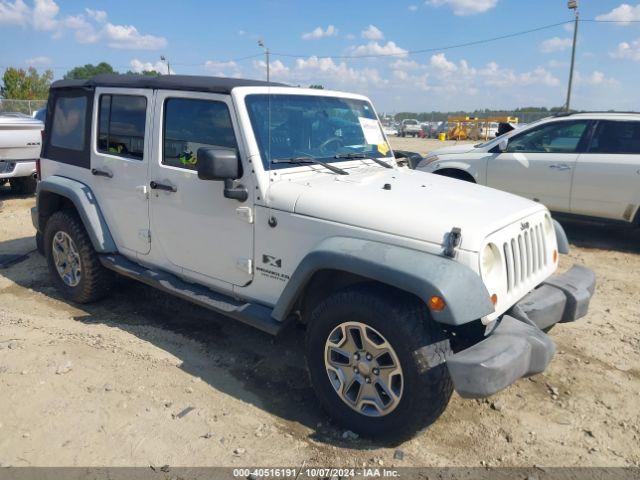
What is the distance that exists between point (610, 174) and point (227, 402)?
5825 millimetres

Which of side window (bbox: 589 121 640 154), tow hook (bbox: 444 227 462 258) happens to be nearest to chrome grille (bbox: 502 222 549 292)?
tow hook (bbox: 444 227 462 258)

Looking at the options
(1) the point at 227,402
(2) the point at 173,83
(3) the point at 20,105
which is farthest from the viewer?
(3) the point at 20,105

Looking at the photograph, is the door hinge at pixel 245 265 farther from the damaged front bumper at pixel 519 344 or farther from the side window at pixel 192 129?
the damaged front bumper at pixel 519 344

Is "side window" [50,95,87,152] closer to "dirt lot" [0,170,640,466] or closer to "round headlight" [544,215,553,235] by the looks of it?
"dirt lot" [0,170,640,466]

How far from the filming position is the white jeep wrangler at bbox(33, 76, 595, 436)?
2.70 meters

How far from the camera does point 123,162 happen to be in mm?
4289

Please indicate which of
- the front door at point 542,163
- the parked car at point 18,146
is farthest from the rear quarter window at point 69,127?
the front door at point 542,163

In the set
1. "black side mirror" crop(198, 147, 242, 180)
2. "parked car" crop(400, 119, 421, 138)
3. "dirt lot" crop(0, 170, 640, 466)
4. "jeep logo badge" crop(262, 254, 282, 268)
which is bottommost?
"dirt lot" crop(0, 170, 640, 466)

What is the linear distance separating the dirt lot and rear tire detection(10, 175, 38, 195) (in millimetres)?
6046

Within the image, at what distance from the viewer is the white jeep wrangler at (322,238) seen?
8.87 ft

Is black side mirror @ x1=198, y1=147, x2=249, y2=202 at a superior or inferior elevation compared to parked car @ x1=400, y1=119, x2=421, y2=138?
inferior

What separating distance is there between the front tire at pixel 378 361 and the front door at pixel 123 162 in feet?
6.38

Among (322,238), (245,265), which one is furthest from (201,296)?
(322,238)

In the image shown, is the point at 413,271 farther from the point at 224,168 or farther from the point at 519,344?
the point at 224,168
